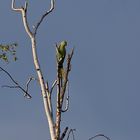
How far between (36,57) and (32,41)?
397 millimetres

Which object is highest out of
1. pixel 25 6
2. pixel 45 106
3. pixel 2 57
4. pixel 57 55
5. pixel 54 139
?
pixel 2 57

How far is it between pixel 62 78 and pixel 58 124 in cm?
63

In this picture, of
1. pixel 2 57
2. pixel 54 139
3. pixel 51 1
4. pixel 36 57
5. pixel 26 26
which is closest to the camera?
pixel 54 139

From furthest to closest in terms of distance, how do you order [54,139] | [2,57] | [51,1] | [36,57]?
[2,57]
[51,1]
[36,57]
[54,139]

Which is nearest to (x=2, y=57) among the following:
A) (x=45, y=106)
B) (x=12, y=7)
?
(x=12, y=7)

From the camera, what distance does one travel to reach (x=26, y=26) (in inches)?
308

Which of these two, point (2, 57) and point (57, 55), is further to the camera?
point (2, 57)

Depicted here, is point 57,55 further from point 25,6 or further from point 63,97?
point 25,6

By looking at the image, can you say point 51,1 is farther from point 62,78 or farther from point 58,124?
point 58,124

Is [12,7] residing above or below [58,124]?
above

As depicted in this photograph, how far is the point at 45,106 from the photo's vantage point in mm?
6871

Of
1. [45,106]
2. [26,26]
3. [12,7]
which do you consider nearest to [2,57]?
[12,7]

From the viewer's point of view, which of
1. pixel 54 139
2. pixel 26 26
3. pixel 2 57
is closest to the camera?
pixel 54 139

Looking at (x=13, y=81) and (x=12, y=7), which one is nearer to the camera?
(x=13, y=81)
